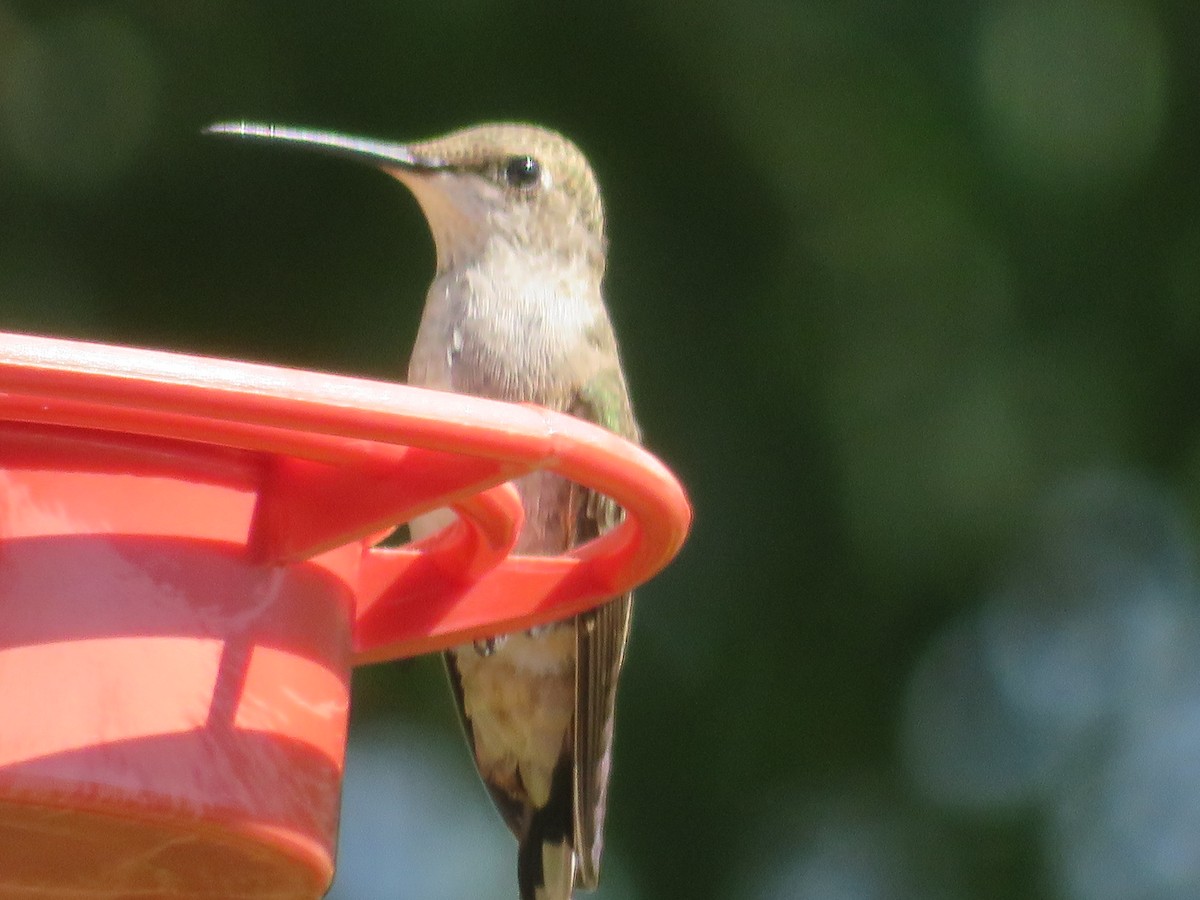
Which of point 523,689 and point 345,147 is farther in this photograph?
point 523,689

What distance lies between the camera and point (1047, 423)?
431 cm

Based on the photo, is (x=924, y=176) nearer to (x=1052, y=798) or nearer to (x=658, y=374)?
(x=658, y=374)

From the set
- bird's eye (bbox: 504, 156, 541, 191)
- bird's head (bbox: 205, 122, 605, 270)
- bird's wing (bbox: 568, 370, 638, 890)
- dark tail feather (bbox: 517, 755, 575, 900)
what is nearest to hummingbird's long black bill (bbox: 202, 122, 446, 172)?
bird's head (bbox: 205, 122, 605, 270)

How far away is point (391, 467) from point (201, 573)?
0.22 metres

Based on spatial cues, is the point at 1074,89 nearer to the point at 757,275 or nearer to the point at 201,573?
the point at 757,275

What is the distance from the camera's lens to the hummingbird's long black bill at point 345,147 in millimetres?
2926

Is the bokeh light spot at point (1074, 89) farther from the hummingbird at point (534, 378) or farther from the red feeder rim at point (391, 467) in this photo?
the red feeder rim at point (391, 467)

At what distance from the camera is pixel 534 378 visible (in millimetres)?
3418

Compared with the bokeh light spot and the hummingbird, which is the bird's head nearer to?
the hummingbird

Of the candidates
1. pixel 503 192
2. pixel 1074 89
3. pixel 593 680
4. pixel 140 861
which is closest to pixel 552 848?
pixel 593 680

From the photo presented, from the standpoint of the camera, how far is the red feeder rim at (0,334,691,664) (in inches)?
60.3

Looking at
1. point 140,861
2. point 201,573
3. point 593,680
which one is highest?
point 201,573

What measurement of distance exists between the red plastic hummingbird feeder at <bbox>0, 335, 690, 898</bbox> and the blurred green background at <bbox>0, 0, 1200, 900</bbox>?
7.20 feet

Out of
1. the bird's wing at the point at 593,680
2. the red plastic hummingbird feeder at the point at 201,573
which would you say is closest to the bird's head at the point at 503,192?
the bird's wing at the point at 593,680
